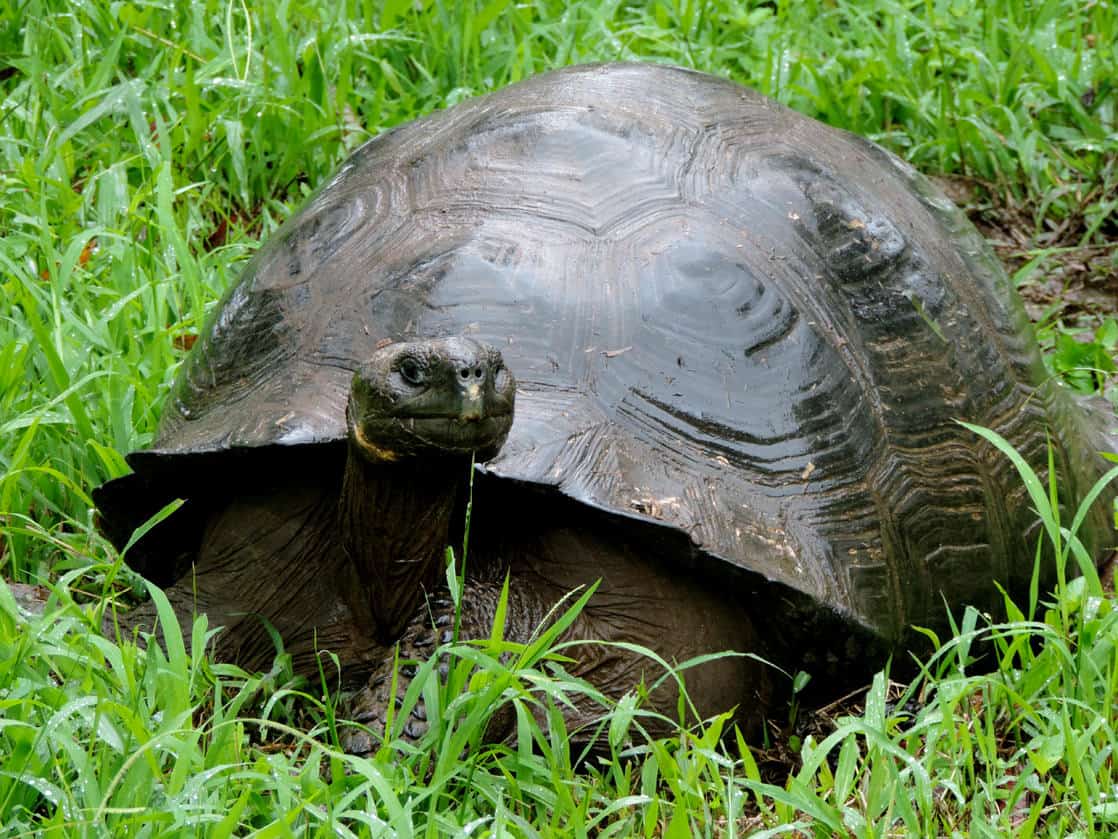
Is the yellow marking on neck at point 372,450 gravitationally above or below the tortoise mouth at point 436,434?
below

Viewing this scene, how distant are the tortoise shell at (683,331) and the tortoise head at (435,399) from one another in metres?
0.15

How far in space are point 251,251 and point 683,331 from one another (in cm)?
219

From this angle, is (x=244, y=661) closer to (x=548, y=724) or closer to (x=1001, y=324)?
(x=548, y=724)

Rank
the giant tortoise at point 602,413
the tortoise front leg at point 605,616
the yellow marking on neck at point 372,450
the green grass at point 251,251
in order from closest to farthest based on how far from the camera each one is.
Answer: the green grass at point 251,251, the yellow marking on neck at point 372,450, the giant tortoise at point 602,413, the tortoise front leg at point 605,616

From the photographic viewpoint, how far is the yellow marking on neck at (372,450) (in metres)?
2.93

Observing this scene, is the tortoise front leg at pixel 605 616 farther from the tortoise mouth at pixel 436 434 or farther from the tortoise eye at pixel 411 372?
the tortoise eye at pixel 411 372

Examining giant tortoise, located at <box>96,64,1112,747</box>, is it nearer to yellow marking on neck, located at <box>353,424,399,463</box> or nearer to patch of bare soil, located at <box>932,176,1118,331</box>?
yellow marking on neck, located at <box>353,424,399,463</box>

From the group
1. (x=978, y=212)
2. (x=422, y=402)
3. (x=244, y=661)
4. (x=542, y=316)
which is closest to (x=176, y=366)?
(x=244, y=661)

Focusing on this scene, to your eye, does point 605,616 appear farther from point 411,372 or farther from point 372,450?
point 411,372

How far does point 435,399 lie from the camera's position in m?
2.79

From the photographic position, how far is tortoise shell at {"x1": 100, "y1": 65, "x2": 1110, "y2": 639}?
124 inches

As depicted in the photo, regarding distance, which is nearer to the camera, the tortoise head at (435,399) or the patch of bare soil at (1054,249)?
the tortoise head at (435,399)

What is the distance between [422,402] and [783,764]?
1.13 m

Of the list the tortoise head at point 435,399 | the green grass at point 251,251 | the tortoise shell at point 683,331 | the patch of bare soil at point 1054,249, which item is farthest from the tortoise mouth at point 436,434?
the patch of bare soil at point 1054,249
